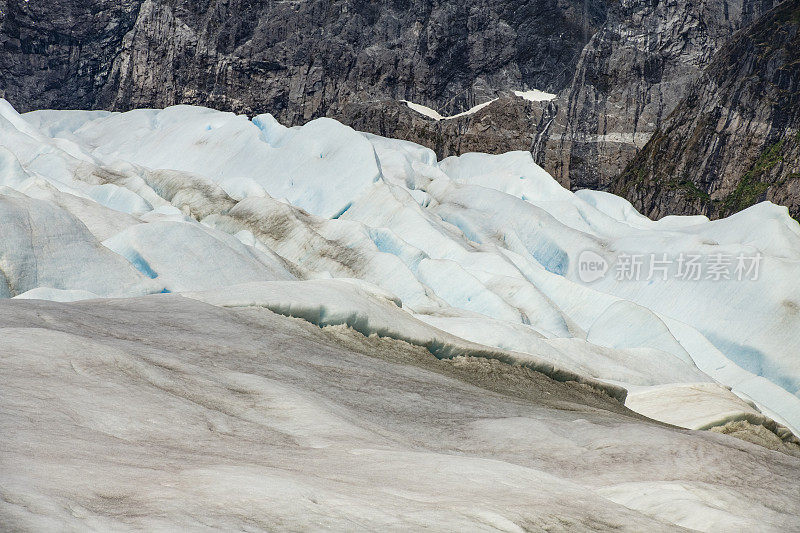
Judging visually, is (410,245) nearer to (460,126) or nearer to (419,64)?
(460,126)

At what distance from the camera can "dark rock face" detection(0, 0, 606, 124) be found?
56000 millimetres

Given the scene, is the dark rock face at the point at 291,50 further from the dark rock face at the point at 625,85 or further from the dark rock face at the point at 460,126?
the dark rock face at the point at 625,85

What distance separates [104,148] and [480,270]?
852 inches

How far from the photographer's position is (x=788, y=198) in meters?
41.7

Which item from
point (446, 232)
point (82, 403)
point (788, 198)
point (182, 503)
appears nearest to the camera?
point (182, 503)

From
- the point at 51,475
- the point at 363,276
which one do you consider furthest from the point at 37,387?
the point at 363,276

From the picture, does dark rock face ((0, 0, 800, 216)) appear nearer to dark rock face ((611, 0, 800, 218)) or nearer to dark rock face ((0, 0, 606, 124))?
dark rock face ((0, 0, 606, 124))

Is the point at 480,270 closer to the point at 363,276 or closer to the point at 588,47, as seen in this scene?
the point at 363,276

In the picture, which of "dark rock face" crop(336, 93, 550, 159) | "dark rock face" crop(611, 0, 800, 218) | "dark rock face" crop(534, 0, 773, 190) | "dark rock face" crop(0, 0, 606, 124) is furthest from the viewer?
"dark rock face" crop(0, 0, 606, 124)

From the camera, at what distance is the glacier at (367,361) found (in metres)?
3.90

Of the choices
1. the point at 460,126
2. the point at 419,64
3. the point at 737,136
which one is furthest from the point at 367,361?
the point at 419,64

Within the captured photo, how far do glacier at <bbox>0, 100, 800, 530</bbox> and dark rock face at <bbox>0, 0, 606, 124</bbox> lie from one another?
2846cm

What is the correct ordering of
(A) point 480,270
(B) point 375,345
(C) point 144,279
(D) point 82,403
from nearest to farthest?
1. (D) point 82,403
2. (B) point 375,345
3. (C) point 144,279
4. (A) point 480,270

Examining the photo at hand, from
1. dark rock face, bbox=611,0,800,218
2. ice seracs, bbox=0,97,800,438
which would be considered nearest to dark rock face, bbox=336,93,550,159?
dark rock face, bbox=611,0,800,218
